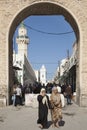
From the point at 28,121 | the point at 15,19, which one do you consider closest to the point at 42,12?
the point at 15,19

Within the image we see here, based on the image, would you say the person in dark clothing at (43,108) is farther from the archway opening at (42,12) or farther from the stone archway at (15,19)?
the archway opening at (42,12)

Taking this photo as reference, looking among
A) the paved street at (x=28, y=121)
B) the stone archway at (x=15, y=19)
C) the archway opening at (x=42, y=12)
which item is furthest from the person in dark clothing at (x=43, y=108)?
the archway opening at (x=42, y=12)

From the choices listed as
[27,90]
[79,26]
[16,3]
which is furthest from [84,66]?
[27,90]

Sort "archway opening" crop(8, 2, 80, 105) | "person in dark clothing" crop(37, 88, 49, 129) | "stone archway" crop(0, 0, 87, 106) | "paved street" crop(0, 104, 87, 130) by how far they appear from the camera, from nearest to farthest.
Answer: "person in dark clothing" crop(37, 88, 49, 129) < "paved street" crop(0, 104, 87, 130) < "stone archway" crop(0, 0, 87, 106) < "archway opening" crop(8, 2, 80, 105)

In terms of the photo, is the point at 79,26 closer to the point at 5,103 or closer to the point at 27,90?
the point at 5,103

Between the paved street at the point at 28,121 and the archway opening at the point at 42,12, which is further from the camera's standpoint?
the archway opening at the point at 42,12

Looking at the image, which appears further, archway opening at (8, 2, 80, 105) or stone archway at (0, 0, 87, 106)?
archway opening at (8, 2, 80, 105)

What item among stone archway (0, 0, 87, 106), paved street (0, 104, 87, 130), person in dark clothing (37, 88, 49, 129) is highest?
stone archway (0, 0, 87, 106)

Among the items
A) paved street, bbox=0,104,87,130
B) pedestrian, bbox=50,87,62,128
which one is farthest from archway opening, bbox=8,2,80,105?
pedestrian, bbox=50,87,62,128

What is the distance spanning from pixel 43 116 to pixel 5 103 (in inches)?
332

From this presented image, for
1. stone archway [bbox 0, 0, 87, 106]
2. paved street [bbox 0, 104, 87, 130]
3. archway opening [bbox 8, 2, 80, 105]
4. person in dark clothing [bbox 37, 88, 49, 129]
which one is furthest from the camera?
archway opening [bbox 8, 2, 80, 105]

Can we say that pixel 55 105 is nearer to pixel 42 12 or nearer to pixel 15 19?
pixel 15 19

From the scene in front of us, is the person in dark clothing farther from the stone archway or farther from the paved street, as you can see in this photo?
the stone archway

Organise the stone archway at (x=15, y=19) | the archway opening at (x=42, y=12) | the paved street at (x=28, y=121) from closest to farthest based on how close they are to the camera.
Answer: the paved street at (x=28, y=121)
the stone archway at (x=15, y=19)
the archway opening at (x=42, y=12)
